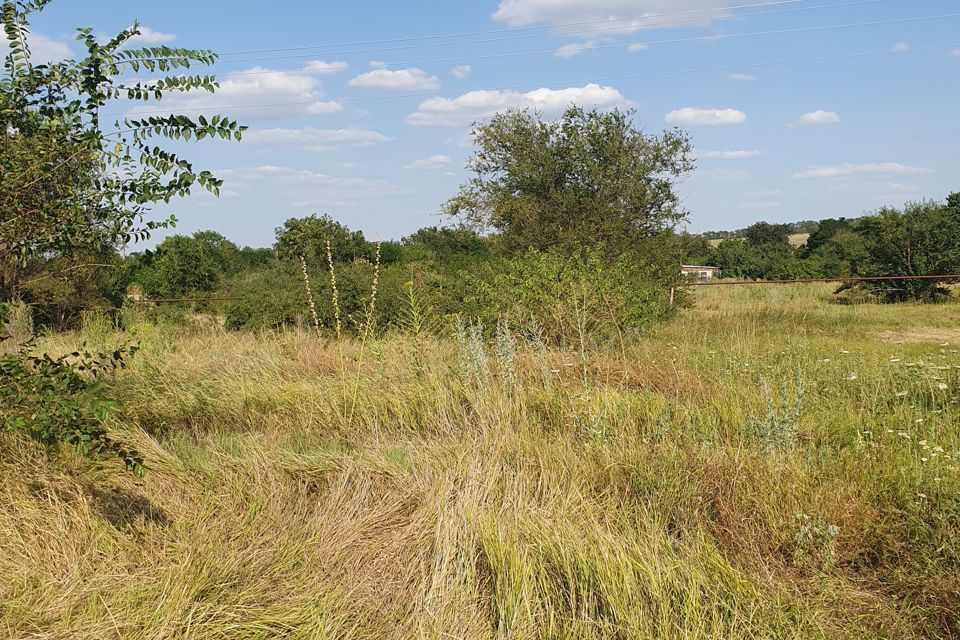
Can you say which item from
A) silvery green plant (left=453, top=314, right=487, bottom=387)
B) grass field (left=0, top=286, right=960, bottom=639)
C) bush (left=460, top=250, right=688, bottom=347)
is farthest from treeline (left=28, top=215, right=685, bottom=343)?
grass field (left=0, top=286, right=960, bottom=639)

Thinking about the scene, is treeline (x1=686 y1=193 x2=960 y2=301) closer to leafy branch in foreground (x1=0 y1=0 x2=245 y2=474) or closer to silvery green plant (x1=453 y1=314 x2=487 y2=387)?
silvery green plant (x1=453 y1=314 x2=487 y2=387)

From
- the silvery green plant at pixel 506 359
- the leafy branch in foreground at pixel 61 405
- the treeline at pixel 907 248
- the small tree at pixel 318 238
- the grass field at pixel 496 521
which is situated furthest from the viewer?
the small tree at pixel 318 238

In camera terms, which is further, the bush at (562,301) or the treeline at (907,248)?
the treeline at (907,248)

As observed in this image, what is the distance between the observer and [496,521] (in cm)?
307

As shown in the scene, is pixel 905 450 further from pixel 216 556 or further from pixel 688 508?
pixel 216 556

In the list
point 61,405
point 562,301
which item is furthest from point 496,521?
point 562,301

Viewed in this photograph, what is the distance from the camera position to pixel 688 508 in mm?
3295

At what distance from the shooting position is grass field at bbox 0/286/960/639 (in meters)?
2.69

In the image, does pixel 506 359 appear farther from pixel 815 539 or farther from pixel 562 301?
pixel 562 301

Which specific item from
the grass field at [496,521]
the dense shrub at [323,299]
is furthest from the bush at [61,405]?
the dense shrub at [323,299]

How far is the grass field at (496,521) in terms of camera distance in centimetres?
269


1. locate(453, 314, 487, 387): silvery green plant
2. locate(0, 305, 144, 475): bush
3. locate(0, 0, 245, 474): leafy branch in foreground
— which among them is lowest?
locate(453, 314, 487, 387): silvery green plant

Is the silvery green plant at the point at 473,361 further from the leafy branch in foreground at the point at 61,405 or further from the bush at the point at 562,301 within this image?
the leafy branch in foreground at the point at 61,405

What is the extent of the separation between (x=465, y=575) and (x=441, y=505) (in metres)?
0.49
